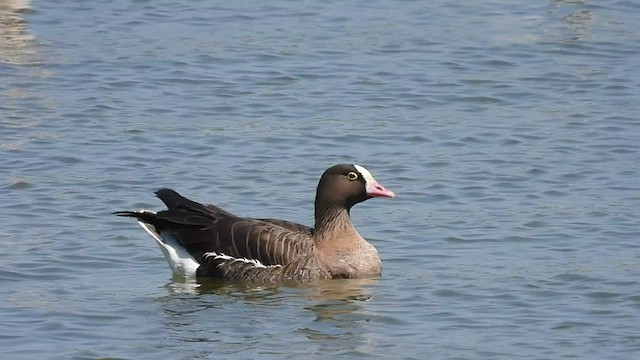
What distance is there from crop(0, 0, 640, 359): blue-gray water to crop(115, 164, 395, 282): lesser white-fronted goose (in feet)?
Result: 0.75

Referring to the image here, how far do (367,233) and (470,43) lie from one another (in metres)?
8.70

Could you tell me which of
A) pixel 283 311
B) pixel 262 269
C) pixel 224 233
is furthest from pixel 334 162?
pixel 283 311

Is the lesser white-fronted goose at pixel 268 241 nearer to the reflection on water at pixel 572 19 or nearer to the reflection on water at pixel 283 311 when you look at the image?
the reflection on water at pixel 283 311

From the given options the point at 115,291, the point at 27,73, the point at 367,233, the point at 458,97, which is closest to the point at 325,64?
the point at 458,97

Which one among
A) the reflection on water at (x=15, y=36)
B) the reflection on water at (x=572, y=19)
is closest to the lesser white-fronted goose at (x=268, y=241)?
→ the reflection on water at (x=15, y=36)

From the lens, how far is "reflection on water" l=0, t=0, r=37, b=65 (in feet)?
70.5

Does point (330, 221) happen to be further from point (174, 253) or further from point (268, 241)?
point (174, 253)

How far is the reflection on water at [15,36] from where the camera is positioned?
21500mm

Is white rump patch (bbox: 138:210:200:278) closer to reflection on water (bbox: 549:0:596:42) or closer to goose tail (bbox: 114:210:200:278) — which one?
goose tail (bbox: 114:210:200:278)

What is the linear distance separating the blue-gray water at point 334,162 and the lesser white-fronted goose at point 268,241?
0.23m

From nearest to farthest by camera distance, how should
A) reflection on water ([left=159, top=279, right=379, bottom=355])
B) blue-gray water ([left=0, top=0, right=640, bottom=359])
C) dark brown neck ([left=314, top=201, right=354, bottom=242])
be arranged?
reflection on water ([left=159, top=279, right=379, bottom=355])
blue-gray water ([left=0, top=0, right=640, bottom=359])
dark brown neck ([left=314, top=201, right=354, bottom=242])

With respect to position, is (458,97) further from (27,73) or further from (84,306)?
(84,306)

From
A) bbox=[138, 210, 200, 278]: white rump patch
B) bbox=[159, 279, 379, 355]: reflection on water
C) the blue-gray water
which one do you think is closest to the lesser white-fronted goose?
bbox=[138, 210, 200, 278]: white rump patch

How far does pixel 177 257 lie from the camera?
13195 mm
